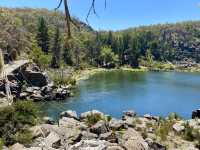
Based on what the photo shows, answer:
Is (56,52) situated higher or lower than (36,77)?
higher

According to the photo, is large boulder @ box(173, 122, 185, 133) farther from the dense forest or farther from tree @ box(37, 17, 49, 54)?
tree @ box(37, 17, 49, 54)

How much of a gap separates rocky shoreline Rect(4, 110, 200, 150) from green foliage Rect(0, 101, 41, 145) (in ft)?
2.12

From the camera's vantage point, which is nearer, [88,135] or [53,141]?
[53,141]

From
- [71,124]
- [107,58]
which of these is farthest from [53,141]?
[107,58]

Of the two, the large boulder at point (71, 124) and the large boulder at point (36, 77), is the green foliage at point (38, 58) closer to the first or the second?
the large boulder at point (36, 77)

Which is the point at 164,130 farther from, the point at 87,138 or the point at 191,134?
the point at 87,138

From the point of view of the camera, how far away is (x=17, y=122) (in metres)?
24.9

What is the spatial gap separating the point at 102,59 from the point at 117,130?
115956 millimetres

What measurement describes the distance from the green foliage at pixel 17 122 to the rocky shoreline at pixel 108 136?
2.12 feet

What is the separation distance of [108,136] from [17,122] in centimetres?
518

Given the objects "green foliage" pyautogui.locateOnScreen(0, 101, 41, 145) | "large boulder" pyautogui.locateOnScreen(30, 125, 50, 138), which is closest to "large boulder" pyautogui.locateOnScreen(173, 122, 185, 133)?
"green foliage" pyautogui.locateOnScreen(0, 101, 41, 145)

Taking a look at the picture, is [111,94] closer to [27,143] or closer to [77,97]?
[77,97]

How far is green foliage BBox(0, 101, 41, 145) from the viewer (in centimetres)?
2280

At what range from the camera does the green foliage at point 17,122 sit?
74.8ft
